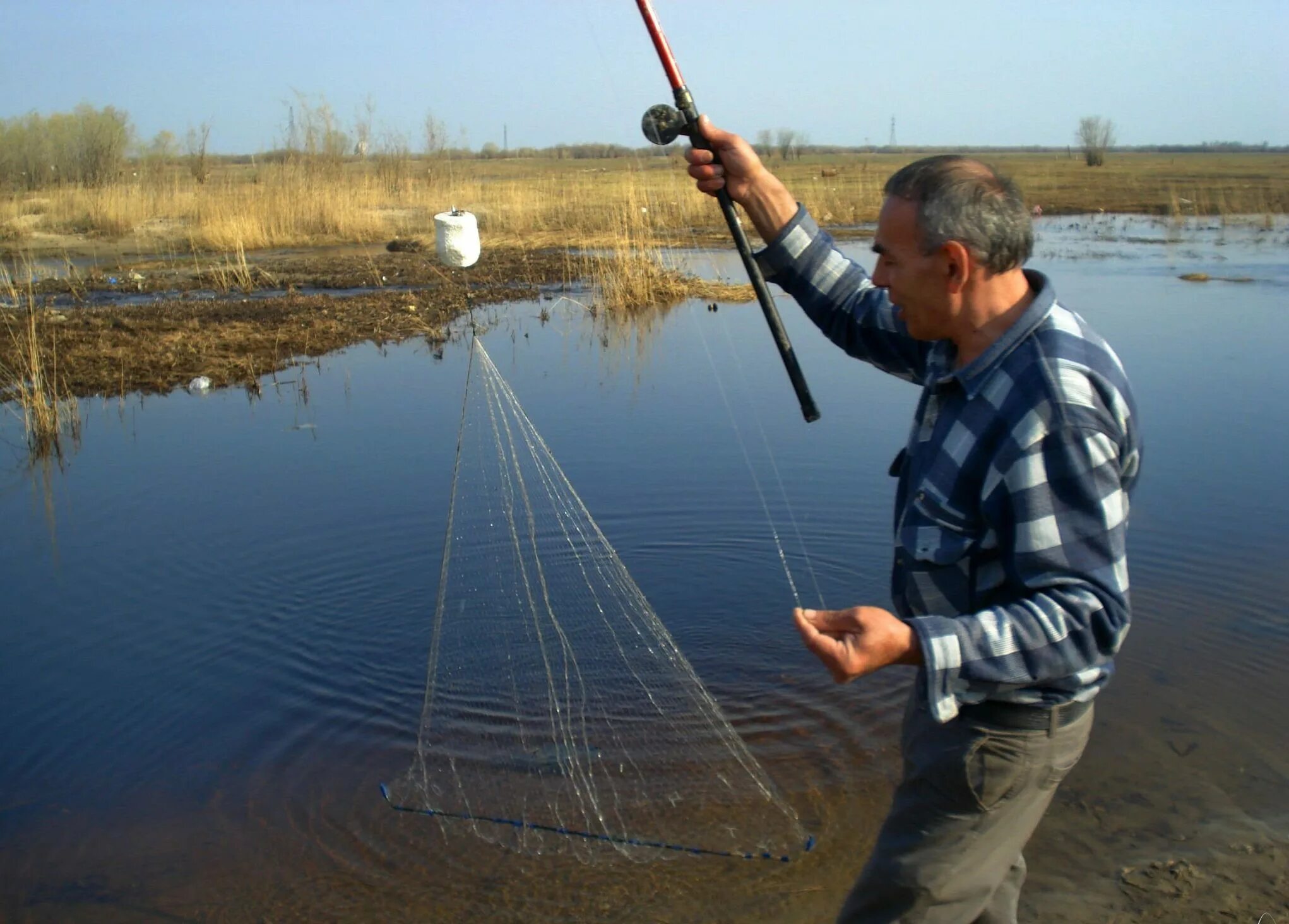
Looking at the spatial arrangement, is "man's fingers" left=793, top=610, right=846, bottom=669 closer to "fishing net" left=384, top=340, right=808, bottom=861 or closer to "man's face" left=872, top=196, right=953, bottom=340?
"man's face" left=872, top=196, right=953, bottom=340

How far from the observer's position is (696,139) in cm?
262

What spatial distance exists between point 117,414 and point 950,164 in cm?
815

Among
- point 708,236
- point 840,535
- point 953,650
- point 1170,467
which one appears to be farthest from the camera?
point 708,236

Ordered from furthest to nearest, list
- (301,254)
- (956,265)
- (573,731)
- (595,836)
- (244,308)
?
(301,254) < (244,308) < (573,731) < (595,836) < (956,265)

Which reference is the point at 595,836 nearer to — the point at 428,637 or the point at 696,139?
the point at 428,637

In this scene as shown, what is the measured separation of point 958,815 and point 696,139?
150cm

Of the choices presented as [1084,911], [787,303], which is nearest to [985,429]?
[1084,911]

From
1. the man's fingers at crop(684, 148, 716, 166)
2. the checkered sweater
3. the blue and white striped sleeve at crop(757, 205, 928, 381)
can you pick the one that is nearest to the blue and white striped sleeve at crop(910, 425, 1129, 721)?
the checkered sweater

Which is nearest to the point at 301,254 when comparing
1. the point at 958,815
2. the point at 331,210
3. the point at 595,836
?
the point at 331,210

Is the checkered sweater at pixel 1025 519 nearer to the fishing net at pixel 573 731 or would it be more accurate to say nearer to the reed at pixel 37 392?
the fishing net at pixel 573 731

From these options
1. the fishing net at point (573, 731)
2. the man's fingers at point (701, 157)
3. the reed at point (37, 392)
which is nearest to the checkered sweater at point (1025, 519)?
the man's fingers at point (701, 157)

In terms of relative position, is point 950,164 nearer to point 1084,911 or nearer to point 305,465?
point 1084,911

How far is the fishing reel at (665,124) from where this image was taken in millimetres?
2684

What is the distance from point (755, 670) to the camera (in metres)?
4.64
